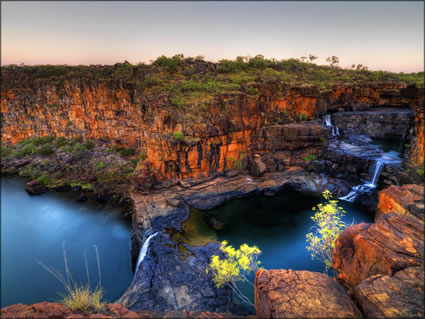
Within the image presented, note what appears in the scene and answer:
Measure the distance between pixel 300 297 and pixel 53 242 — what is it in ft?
24.7

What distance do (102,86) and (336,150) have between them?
32486mm

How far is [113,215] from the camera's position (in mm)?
20359

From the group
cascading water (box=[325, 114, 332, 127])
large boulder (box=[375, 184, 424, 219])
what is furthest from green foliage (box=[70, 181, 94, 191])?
cascading water (box=[325, 114, 332, 127])

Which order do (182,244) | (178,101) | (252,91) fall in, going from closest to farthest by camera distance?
(182,244)
(178,101)
(252,91)

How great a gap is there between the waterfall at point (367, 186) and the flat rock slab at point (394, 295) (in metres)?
16.6

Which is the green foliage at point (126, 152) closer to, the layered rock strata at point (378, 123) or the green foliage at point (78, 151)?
the green foliage at point (78, 151)

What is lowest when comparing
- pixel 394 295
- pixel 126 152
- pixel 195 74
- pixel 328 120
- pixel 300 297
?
pixel 126 152

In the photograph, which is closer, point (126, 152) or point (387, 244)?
point (387, 244)

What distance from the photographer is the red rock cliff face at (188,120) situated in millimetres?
20797

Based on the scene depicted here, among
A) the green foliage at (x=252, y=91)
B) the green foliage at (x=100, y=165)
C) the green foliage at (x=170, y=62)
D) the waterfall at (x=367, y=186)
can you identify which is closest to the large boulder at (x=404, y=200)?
the waterfall at (x=367, y=186)

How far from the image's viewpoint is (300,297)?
560cm

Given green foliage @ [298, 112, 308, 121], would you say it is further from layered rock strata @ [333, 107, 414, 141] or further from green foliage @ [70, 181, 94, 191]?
green foliage @ [70, 181, 94, 191]

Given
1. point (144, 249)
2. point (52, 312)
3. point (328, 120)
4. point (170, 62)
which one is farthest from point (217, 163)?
point (328, 120)

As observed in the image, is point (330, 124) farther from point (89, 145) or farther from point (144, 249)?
point (89, 145)
